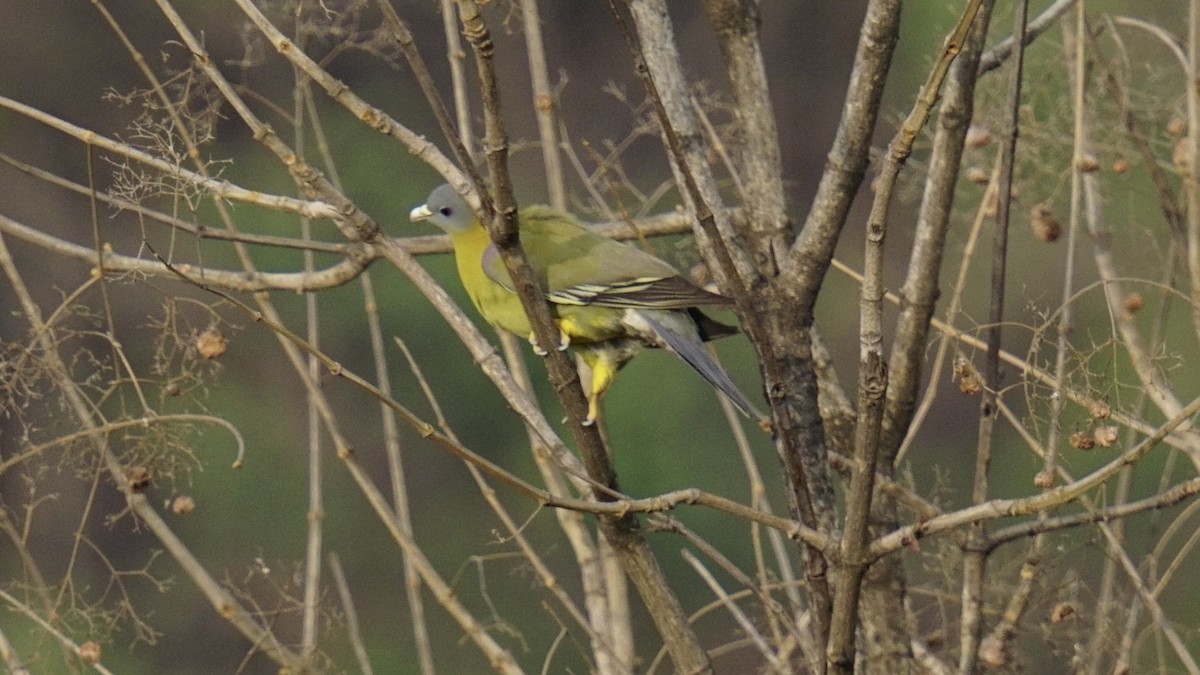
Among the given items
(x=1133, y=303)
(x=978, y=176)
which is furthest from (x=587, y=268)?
(x=1133, y=303)

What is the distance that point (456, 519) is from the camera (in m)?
10.2

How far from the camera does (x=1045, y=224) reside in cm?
288

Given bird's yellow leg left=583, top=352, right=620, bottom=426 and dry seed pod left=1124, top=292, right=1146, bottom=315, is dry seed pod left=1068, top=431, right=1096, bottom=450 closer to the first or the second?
dry seed pod left=1124, top=292, right=1146, bottom=315

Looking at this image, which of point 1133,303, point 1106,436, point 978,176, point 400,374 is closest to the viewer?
point 1106,436

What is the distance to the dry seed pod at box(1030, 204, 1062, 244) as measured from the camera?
285cm

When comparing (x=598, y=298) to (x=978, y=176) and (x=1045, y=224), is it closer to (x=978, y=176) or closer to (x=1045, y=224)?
(x=978, y=176)

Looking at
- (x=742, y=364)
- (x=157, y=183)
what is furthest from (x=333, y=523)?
(x=157, y=183)

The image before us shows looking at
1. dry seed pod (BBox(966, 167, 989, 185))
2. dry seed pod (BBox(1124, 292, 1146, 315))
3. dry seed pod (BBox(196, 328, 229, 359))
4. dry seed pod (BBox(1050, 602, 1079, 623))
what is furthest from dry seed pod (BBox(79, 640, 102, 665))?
dry seed pod (BBox(1124, 292, 1146, 315))

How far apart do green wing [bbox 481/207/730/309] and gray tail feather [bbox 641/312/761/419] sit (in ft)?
0.19

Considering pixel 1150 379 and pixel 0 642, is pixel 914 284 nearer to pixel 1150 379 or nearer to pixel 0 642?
pixel 1150 379

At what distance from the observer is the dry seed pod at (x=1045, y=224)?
2846 millimetres

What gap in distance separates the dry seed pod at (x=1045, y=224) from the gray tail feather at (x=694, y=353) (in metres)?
0.64

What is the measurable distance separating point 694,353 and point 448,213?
2.26ft

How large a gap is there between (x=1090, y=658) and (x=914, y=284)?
65 cm
